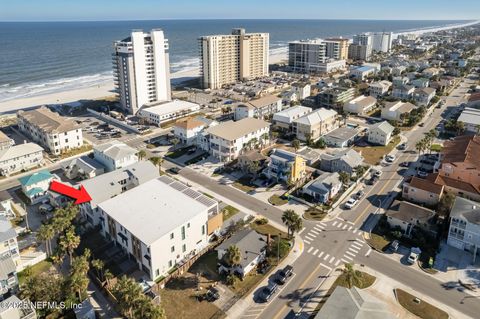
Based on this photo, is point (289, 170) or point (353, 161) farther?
point (353, 161)

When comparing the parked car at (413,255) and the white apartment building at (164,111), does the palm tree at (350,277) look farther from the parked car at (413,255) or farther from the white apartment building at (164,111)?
the white apartment building at (164,111)

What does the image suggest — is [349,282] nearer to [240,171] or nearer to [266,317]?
[266,317]

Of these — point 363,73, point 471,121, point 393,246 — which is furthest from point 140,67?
point 363,73

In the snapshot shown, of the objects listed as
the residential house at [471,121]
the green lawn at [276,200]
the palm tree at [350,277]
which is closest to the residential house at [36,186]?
the green lawn at [276,200]

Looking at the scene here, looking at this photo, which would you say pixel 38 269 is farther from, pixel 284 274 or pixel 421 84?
pixel 421 84

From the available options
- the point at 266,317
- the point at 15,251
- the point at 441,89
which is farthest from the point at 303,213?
the point at 441,89

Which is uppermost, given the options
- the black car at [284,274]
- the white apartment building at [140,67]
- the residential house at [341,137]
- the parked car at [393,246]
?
the white apartment building at [140,67]
